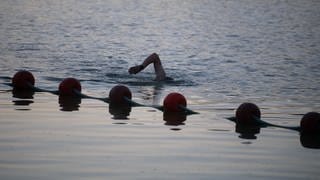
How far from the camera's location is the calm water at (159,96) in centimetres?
1077

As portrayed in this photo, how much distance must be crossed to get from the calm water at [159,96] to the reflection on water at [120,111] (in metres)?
Answer: 0.15

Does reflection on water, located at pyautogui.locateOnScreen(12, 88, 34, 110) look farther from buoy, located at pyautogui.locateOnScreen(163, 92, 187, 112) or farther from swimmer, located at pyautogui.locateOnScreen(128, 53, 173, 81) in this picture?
buoy, located at pyautogui.locateOnScreen(163, 92, 187, 112)

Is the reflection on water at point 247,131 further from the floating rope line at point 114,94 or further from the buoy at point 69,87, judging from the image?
the buoy at point 69,87

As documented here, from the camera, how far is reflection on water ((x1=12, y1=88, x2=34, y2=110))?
15980mm

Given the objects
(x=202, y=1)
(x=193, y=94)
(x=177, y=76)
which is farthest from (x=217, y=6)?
(x=193, y=94)

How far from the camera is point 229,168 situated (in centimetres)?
1065

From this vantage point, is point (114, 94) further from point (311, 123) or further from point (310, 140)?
point (310, 140)

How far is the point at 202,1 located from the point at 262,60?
42094mm

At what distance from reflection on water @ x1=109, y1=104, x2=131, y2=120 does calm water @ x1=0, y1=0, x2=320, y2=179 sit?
148 mm

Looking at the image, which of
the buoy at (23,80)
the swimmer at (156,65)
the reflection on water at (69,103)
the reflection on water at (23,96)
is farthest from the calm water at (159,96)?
the buoy at (23,80)

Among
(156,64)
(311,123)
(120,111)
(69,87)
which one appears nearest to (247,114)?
(311,123)

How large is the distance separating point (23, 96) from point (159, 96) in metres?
3.42

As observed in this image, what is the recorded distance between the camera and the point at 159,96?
1814cm

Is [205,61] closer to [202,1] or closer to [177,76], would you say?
[177,76]
